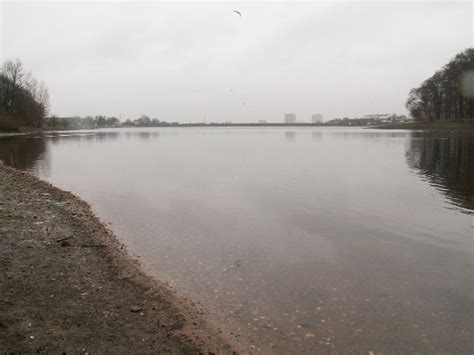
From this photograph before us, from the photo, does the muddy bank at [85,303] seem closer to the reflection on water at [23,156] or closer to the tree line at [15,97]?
the reflection on water at [23,156]

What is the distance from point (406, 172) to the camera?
84.8ft

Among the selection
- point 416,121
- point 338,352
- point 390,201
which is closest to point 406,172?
point 390,201

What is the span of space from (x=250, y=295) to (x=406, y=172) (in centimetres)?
2146

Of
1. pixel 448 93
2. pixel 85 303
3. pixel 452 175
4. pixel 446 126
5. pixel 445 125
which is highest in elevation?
pixel 448 93

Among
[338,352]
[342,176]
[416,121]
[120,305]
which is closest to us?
[338,352]

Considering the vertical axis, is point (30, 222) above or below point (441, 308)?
above

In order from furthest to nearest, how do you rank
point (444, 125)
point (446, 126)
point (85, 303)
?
point (444, 125) → point (446, 126) → point (85, 303)

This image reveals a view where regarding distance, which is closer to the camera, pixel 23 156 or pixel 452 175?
pixel 452 175

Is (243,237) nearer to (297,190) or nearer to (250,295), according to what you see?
(250,295)

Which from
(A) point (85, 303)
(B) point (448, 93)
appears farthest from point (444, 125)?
(A) point (85, 303)

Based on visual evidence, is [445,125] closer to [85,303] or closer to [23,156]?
[23,156]

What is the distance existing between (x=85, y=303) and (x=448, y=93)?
350 ft

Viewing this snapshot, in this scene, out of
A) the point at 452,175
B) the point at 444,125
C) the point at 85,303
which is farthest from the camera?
the point at 444,125

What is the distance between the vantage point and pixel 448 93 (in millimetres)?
95375
